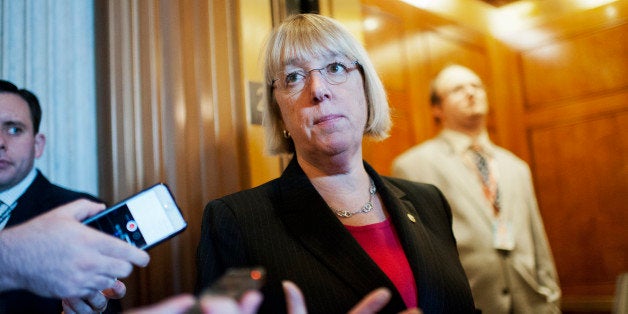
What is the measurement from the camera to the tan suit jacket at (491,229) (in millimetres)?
2643

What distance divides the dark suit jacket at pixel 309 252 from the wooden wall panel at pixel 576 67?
9.90ft

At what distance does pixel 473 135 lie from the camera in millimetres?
3123

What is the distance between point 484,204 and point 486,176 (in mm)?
220

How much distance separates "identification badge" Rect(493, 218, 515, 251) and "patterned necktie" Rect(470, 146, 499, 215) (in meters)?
0.08

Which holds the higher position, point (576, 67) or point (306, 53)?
point (576, 67)

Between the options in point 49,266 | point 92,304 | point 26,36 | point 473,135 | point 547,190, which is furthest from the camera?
point 547,190

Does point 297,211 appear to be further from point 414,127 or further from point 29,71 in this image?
point 414,127

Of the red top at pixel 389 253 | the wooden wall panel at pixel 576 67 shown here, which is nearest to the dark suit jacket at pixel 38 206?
the red top at pixel 389 253

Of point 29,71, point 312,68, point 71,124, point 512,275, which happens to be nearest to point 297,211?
point 312,68

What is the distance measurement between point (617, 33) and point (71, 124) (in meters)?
3.66

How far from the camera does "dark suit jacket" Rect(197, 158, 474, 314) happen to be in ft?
3.86

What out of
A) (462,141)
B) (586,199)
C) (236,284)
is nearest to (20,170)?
(236,284)

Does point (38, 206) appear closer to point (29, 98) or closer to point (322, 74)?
point (29, 98)

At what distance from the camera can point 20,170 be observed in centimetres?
153
